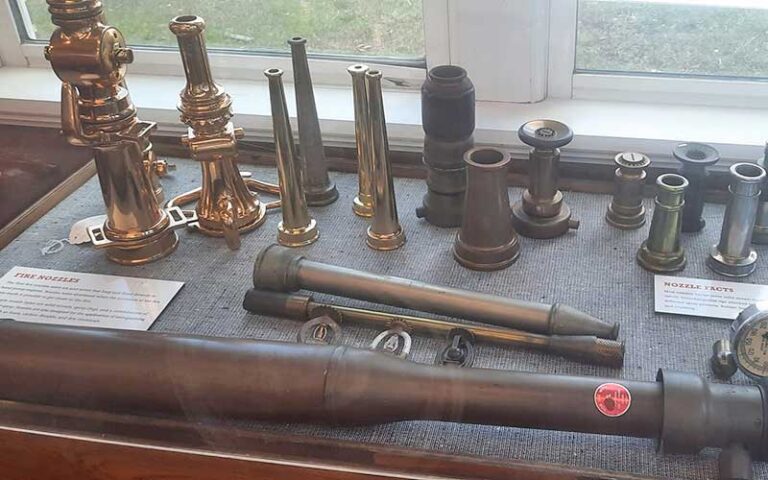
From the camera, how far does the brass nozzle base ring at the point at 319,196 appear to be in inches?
46.9

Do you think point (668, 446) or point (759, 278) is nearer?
point (668, 446)

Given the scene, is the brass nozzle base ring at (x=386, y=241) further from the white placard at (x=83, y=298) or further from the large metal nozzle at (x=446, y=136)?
the white placard at (x=83, y=298)

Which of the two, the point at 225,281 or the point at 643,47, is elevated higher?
the point at 643,47

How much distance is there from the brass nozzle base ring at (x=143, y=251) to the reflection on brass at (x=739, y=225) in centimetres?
74

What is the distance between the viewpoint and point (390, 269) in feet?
3.39

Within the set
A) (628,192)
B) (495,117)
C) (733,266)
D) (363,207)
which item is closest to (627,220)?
(628,192)

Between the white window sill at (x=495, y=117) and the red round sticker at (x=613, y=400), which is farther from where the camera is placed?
the white window sill at (x=495, y=117)

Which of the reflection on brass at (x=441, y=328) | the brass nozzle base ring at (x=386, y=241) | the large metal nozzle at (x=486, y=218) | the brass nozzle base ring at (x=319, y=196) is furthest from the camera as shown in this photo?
the brass nozzle base ring at (x=319, y=196)

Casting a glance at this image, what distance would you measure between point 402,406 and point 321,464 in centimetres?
10

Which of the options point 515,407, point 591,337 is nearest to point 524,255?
point 591,337

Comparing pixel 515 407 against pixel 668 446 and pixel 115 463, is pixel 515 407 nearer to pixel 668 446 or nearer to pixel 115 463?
pixel 668 446

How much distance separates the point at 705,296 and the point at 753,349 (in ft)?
0.59

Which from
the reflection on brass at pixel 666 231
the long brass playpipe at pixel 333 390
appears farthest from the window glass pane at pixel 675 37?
the long brass playpipe at pixel 333 390

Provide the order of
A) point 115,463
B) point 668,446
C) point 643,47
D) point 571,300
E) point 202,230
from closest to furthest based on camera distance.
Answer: point 668,446
point 115,463
point 571,300
point 202,230
point 643,47
